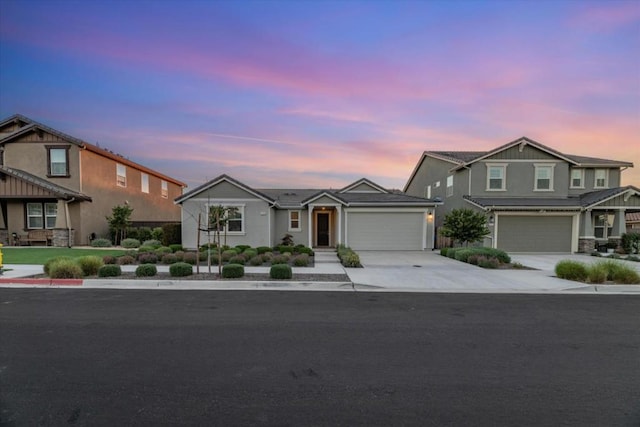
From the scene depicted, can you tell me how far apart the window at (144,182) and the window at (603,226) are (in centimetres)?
3300

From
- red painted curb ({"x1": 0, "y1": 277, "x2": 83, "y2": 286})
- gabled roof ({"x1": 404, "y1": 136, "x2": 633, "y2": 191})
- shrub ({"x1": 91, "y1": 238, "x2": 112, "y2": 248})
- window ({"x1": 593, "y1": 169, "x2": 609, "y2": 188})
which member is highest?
gabled roof ({"x1": 404, "y1": 136, "x2": 633, "y2": 191})

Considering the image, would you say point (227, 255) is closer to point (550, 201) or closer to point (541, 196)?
point (550, 201)

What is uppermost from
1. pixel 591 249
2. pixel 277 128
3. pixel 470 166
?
pixel 277 128

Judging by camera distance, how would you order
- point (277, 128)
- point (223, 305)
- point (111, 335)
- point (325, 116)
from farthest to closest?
1. point (277, 128)
2. point (325, 116)
3. point (223, 305)
4. point (111, 335)

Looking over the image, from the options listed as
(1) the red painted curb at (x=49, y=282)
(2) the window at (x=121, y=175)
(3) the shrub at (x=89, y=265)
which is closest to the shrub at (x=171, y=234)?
(2) the window at (x=121, y=175)

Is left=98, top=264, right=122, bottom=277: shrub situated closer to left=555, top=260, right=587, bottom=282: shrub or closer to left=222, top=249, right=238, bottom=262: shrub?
left=222, top=249, right=238, bottom=262: shrub

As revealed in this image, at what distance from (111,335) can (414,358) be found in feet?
15.4

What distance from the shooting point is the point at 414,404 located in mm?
2998

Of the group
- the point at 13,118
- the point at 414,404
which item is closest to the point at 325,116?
the point at 414,404

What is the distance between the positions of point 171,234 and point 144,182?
10558 millimetres

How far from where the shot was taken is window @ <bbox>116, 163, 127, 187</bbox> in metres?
22.1

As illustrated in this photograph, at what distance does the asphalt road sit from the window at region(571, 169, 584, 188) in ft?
59.9

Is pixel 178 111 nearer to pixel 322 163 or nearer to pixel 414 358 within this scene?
pixel 322 163

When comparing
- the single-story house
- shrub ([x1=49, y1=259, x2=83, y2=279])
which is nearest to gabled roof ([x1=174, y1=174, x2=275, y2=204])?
the single-story house
